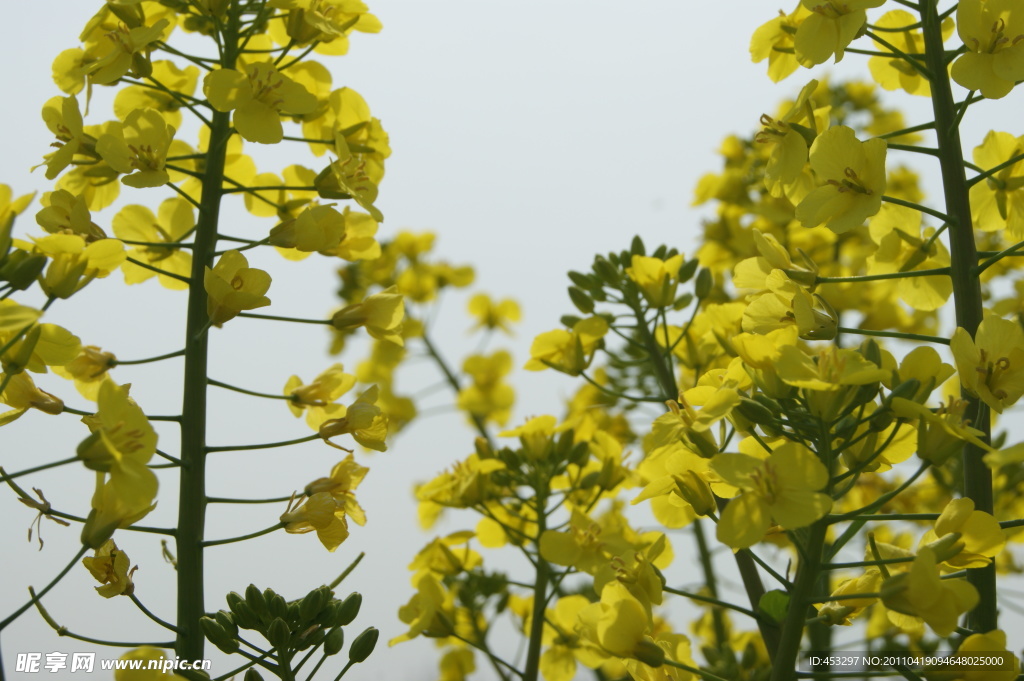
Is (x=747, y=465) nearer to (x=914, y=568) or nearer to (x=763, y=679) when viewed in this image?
(x=914, y=568)

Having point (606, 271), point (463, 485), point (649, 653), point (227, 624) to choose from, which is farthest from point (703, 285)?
point (227, 624)

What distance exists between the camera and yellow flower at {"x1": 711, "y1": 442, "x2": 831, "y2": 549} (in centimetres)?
114

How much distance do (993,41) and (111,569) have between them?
1539mm

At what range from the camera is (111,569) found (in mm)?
1461

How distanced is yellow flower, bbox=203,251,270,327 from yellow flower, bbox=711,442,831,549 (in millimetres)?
760

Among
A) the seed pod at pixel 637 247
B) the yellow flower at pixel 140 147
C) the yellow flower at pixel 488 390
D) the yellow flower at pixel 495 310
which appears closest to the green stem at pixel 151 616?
the yellow flower at pixel 140 147

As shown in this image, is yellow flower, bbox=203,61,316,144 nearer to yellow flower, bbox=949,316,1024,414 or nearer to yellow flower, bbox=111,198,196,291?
yellow flower, bbox=111,198,196,291

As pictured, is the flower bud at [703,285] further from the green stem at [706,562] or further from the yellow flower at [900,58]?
the green stem at [706,562]

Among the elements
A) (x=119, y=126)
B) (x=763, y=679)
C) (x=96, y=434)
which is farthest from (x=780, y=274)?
(x=119, y=126)

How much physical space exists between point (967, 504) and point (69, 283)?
4.11 ft

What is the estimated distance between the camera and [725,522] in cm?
118

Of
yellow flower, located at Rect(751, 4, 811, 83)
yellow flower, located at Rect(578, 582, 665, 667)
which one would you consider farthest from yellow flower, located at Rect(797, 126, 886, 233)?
yellow flower, located at Rect(578, 582, 665, 667)

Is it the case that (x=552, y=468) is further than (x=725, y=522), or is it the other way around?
(x=552, y=468)

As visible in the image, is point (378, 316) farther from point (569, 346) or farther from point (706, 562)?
point (706, 562)
